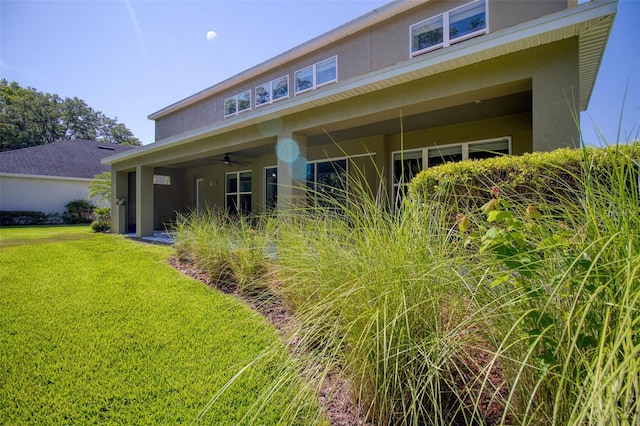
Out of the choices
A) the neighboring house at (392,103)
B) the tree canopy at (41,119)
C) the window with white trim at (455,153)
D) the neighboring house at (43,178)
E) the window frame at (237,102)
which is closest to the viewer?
the neighboring house at (392,103)

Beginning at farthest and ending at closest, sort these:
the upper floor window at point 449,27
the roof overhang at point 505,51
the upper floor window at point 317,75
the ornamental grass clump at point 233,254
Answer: the upper floor window at point 317,75 < the upper floor window at point 449,27 < the ornamental grass clump at point 233,254 < the roof overhang at point 505,51

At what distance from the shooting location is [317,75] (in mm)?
10984

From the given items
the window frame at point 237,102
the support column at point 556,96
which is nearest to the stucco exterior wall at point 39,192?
the window frame at point 237,102

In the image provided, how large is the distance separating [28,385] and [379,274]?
9.65 ft

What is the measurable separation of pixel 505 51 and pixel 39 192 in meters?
27.2

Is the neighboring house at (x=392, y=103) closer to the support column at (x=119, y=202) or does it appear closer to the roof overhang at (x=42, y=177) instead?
the support column at (x=119, y=202)

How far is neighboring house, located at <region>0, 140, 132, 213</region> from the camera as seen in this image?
1989cm

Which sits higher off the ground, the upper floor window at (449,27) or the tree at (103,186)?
the upper floor window at (449,27)

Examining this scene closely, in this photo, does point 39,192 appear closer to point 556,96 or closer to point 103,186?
point 103,186

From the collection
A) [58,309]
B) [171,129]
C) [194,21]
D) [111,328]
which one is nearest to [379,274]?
[111,328]

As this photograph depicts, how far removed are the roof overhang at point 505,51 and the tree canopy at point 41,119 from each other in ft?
140

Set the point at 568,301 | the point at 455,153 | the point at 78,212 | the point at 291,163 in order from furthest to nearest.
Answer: the point at 78,212 → the point at 455,153 → the point at 291,163 → the point at 568,301

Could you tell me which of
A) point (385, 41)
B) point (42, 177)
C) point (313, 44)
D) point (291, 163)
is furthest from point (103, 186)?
point (385, 41)

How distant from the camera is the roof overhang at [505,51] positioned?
3633 millimetres
